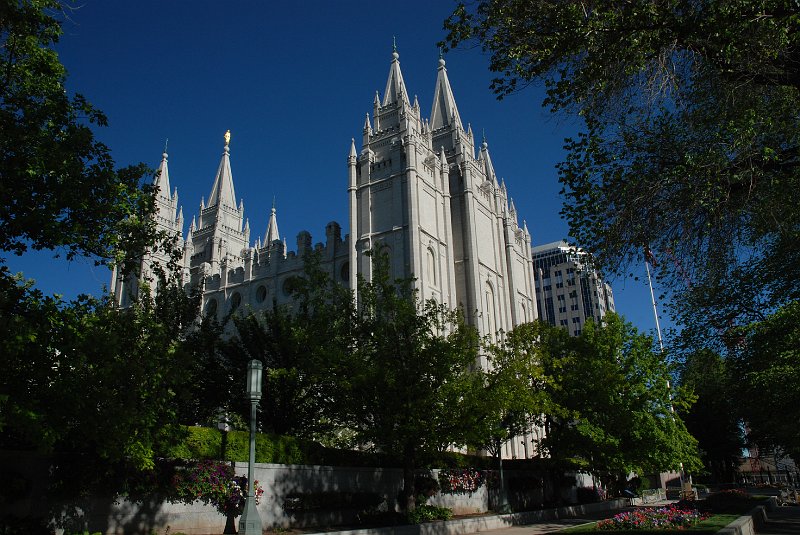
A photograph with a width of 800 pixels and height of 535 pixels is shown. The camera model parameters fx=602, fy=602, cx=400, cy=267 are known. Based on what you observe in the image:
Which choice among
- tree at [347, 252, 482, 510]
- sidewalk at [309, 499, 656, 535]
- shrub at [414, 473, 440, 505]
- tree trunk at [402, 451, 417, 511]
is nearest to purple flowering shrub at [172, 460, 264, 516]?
sidewalk at [309, 499, 656, 535]

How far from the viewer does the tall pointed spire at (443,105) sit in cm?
5459

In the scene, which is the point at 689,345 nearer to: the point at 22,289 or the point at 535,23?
the point at 535,23

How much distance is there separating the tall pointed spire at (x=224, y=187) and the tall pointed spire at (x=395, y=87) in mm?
23131

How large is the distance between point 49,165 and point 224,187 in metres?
57.5

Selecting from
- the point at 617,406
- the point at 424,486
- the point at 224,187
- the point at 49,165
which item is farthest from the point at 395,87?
the point at 49,165

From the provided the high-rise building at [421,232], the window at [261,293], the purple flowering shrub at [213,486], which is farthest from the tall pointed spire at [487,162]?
the purple flowering shrub at [213,486]

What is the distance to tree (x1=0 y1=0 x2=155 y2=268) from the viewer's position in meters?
10.8

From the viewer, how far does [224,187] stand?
66375mm

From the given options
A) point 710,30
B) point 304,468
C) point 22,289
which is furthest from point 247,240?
point 710,30

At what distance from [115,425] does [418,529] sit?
932 centimetres

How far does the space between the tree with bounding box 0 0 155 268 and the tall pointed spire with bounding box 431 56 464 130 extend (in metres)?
42.9

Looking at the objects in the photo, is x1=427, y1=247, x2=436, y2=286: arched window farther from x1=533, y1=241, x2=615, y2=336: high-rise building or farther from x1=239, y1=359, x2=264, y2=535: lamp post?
x1=533, y1=241, x2=615, y2=336: high-rise building

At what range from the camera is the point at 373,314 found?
21625mm

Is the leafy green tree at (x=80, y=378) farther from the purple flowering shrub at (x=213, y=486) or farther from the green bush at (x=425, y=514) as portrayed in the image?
the green bush at (x=425, y=514)
